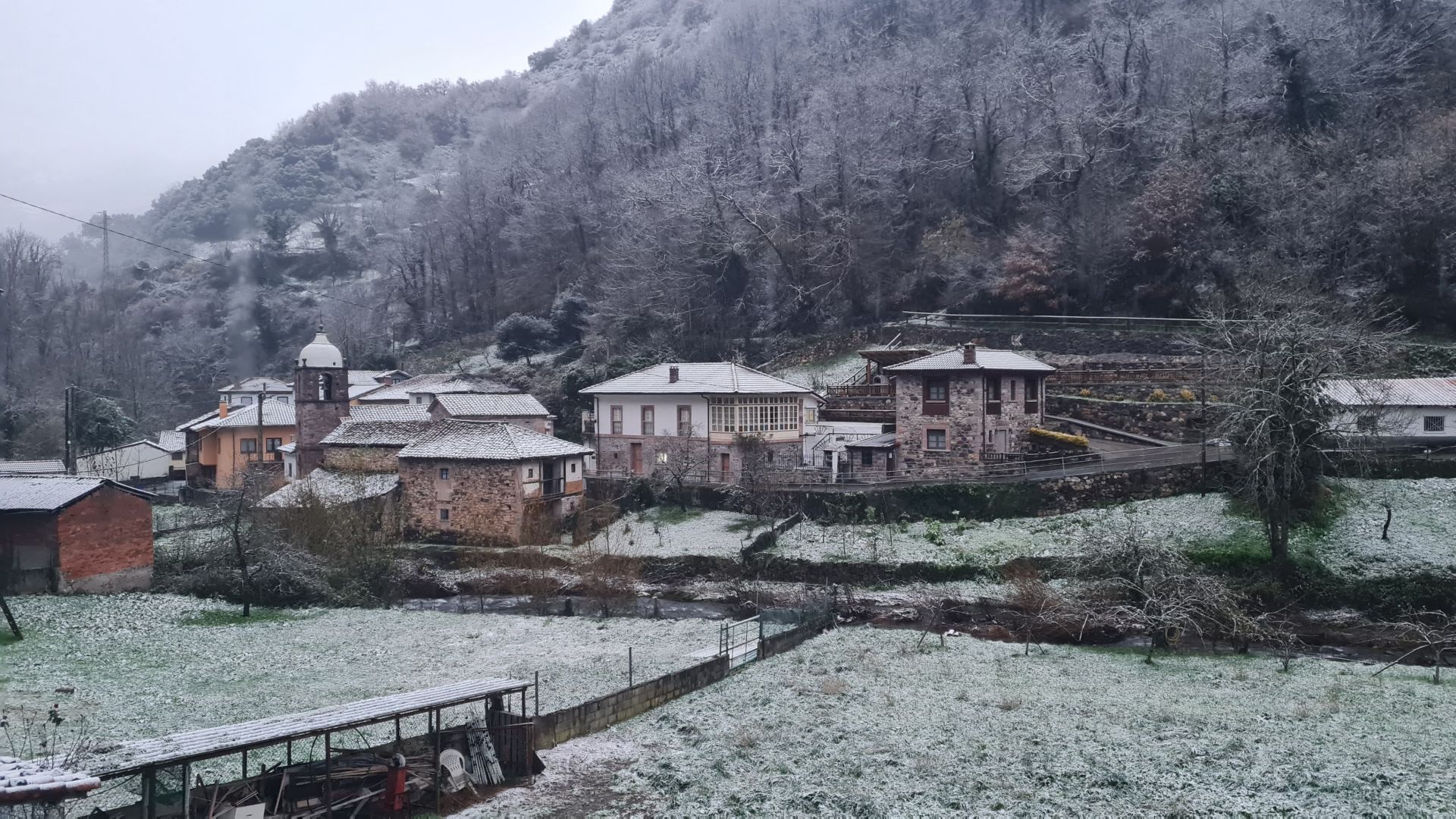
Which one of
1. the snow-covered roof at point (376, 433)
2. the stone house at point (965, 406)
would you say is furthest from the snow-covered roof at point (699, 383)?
the snow-covered roof at point (376, 433)

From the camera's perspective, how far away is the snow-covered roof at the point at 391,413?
4281cm

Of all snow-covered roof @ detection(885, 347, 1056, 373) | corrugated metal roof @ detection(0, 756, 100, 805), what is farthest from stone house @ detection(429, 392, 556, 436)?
corrugated metal roof @ detection(0, 756, 100, 805)

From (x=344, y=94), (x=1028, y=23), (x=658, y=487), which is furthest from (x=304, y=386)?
(x=344, y=94)

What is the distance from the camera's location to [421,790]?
42.2 feet

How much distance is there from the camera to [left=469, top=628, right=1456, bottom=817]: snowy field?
12938 mm

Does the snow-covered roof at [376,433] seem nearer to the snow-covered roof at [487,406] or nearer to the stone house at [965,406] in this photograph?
the snow-covered roof at [487,406]

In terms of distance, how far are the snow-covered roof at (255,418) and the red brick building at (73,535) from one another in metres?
20.8

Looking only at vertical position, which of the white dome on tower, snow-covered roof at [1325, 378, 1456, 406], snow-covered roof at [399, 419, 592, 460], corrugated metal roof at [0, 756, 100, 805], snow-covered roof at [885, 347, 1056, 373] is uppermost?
the white dome on tower

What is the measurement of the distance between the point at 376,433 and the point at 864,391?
819 inches

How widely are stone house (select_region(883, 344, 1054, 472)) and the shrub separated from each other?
16.2 inches

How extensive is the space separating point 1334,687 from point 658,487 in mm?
23141

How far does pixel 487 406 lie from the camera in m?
42.4

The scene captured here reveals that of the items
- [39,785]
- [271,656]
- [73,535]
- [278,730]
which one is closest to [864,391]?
[271,656]

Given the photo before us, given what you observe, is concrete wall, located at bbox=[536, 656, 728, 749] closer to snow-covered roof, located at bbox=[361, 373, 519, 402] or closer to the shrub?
the shrub
